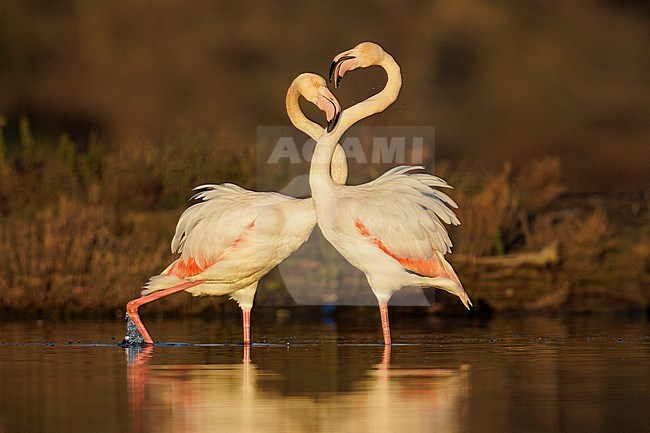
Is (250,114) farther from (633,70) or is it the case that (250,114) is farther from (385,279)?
(385,279)

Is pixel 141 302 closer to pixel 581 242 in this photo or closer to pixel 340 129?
pixel 340 129

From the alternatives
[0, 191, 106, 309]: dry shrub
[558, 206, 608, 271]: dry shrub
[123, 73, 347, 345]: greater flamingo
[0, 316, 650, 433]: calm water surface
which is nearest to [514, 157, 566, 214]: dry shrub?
[558, 206, 608, 271]: dry shrub

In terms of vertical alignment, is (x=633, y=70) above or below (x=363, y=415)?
above

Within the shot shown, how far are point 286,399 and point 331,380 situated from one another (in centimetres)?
95

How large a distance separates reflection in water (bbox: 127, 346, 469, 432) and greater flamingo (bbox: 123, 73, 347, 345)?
1.78 meters

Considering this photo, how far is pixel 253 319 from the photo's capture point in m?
15.7

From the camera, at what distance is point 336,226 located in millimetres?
12164

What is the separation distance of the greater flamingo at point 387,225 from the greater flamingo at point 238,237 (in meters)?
0.25

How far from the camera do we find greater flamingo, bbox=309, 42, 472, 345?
12164 millimetres

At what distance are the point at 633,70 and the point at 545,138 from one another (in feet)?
6.96

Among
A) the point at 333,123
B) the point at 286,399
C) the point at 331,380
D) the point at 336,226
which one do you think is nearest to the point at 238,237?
the point at 336,226

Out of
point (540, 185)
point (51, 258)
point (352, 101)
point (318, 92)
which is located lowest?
point (51, 258)

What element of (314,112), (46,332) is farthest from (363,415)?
(314,112)

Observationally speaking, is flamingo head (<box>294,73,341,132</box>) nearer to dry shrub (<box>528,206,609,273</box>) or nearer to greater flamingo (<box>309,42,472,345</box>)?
greater flamingo (<box>309,42,472,345</box>)
